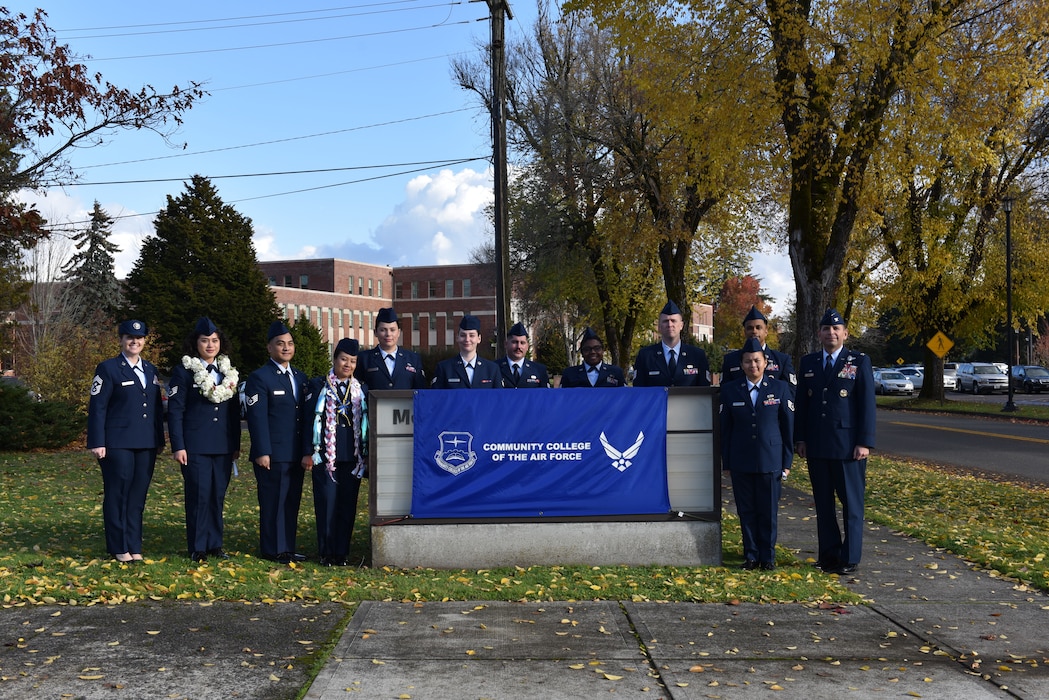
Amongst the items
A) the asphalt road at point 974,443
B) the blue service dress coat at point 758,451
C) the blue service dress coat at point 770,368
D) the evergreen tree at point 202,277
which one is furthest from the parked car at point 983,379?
the blue service dress coat at point 758,451

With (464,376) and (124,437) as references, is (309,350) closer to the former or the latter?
(464,376)

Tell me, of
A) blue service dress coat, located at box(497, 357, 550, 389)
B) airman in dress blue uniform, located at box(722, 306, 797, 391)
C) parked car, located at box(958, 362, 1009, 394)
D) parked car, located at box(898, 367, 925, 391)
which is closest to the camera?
airman in dress blue uniform, located at box(722, 306, 797, 391)

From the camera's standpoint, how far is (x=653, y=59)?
60.5 ft

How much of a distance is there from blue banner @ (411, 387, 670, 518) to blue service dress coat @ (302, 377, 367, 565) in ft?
1.91

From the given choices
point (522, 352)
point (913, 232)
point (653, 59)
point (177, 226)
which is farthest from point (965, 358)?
point (522, 352)

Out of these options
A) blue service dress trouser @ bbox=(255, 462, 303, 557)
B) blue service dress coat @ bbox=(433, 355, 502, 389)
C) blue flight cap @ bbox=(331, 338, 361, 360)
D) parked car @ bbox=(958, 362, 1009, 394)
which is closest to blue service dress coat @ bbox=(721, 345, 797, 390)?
blue service dress coat @ bbox=(433, 355, 502, 389)

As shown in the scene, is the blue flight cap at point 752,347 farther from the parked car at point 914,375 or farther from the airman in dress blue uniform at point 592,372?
the parked car at point 914,375

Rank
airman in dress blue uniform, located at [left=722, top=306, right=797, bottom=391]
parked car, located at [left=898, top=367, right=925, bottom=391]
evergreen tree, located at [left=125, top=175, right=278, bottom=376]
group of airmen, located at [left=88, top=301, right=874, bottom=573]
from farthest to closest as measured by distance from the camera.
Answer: parked car, located at [left=898, top=367, right=925, bottom=391] → evergreen tree, located at [left=125, top=175, right=278, bottom=376] → airman in dress blue uniform, located at [left=722, top=306, right=797, bottom=391] → group of airmen, located at [left=88, top=301, right=874, bottom=573]

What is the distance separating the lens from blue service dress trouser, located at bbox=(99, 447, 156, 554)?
28.1 feet

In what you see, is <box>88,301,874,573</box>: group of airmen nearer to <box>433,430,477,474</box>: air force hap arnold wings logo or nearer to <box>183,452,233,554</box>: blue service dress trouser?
<box>183,452,233,554</box>: blue service dress trouser

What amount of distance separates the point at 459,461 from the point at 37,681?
378cm

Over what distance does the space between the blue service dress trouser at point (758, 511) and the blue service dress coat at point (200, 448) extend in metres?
4.30

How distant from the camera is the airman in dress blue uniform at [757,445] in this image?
27.2ft

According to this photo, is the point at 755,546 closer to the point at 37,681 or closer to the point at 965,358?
the point at 37,681
